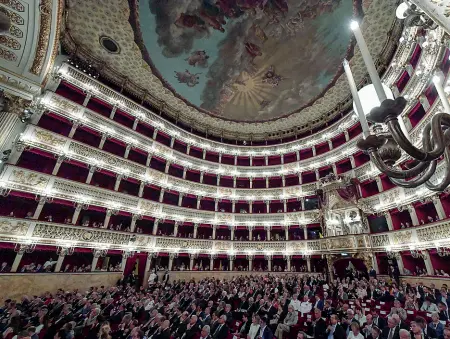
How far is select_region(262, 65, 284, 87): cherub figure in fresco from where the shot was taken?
1672 cm

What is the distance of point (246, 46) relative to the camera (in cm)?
1525

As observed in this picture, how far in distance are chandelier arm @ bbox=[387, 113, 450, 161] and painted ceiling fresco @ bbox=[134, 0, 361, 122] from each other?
48.0ft

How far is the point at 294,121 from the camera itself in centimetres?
2152

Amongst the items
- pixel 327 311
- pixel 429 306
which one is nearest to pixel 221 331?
pixel 327 311

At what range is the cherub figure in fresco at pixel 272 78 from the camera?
1672 cm

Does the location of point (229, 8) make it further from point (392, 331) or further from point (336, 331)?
point (392, 331)

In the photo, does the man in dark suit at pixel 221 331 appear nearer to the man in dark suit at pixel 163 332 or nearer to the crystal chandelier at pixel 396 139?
the man in dark suit at pixel 163 332

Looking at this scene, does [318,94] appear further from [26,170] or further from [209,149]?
[26,170]

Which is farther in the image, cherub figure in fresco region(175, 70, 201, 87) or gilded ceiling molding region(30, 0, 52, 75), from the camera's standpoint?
cherub figure in fresco region(175, 70, 201, 87)

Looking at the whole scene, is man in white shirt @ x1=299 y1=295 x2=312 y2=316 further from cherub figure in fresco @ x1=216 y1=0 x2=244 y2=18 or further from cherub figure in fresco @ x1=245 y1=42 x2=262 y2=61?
cherub figure in fresco @ x1=216 y1=0 x2=244 y2=18

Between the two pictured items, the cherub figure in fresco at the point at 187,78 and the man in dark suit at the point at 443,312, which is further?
the cherub figure in fresco at the point at 187,78

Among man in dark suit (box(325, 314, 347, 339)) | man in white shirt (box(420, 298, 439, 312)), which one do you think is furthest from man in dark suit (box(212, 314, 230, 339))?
man in white shirt (box(420, 298, 439, 312))

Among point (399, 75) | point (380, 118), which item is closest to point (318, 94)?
point (399, 75)

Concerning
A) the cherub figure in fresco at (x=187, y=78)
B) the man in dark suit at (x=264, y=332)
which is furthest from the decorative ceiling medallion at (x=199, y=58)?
the man in dark suit at (x=264, y=332)
